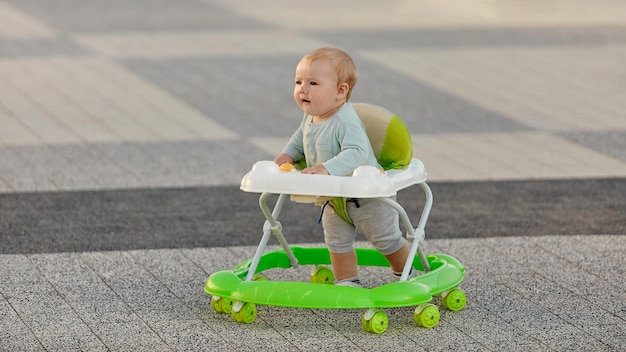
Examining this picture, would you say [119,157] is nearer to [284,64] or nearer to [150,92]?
[150,92]

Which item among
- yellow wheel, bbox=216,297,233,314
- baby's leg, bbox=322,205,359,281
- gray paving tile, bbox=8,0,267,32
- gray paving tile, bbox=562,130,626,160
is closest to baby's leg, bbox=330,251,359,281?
baby's leg, bbox=322,205,359,281

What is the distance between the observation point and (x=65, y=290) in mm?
5195

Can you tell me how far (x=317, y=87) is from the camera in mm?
4699

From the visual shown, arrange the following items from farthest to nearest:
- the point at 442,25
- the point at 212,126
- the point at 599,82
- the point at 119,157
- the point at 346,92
A: the point at 442,25 < the point at 599,82 < the point at 212,126 < the point at 119,157 < the point at 346,92

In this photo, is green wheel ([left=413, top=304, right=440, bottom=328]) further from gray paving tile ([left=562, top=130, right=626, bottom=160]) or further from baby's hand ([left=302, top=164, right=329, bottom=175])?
gray paving tile ([left=562, top=130, right=626, bottom=160])

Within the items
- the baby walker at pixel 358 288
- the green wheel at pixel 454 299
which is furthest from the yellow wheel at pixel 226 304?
the green wheel at pixel 454 299

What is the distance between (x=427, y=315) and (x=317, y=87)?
100cm

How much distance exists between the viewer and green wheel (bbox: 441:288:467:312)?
4.96 metres

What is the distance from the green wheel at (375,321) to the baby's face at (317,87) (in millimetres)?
826

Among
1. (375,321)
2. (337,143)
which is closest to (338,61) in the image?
(337,143)

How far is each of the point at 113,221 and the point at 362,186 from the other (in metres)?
2.36

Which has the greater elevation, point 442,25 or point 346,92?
point 346,92

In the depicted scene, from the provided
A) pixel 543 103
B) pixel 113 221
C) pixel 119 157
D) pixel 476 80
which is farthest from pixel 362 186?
pixel 476 80

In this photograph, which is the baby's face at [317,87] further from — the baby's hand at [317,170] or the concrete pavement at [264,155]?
the concrete pavement at [264,155]
